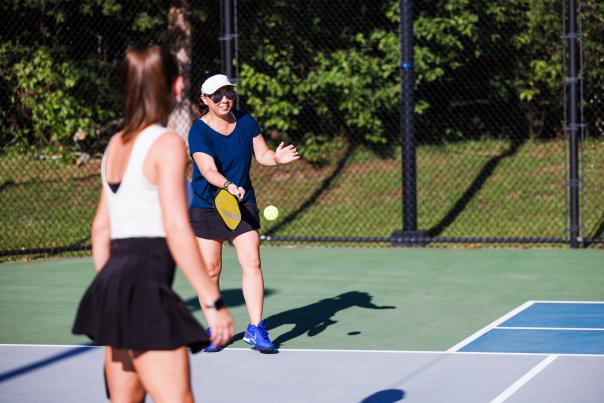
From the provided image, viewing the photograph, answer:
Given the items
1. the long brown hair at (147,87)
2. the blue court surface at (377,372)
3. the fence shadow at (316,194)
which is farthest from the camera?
the fence shadow at (316,194)

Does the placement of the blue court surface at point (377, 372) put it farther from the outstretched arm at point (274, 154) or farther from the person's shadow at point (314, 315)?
the outstretched arm at point (274, 154)

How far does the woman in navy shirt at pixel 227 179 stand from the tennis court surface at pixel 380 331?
1.29ft

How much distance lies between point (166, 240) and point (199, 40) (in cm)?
1384

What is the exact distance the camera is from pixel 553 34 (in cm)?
1641

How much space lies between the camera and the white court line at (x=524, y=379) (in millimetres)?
5816

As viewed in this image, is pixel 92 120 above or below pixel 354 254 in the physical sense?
above

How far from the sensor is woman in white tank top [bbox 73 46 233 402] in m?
3.53

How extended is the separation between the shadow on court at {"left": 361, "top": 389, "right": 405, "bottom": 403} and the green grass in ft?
23.9

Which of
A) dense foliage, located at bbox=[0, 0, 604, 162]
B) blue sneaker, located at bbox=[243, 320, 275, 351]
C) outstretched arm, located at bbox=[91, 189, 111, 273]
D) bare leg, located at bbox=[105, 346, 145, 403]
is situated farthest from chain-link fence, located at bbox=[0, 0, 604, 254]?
bare leg, located at bbox=[105, 346, 145, 403]

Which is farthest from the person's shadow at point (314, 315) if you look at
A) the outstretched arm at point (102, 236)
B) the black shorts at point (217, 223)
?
the outstretched arm at point (102, 236)

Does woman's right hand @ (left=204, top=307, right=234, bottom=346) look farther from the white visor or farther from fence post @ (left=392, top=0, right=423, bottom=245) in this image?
fence post @ (left=392, top=0, right=423, bottom=245)

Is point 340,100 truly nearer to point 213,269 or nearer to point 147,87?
point 213,269

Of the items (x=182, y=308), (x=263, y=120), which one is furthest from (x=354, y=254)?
(x=182, y=308)

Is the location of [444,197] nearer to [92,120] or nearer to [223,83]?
[92,120]
